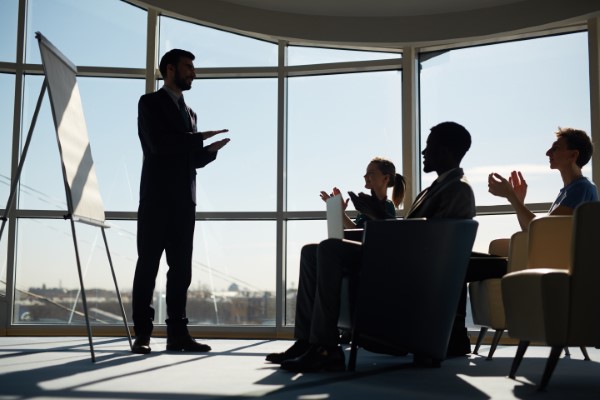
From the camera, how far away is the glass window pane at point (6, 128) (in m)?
6.84

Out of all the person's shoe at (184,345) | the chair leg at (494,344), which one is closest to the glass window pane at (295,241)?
the person's shoe at (184,345)

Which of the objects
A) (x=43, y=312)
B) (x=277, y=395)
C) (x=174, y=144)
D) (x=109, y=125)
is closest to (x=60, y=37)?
(x=109, y=125)

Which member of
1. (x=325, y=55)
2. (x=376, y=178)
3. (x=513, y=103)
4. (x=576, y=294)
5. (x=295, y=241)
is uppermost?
(x=325, y=55)

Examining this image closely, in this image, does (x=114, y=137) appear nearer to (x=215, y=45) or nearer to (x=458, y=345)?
(x=215, y=45)

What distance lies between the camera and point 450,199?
3.29 metres

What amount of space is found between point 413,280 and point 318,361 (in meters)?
0.52

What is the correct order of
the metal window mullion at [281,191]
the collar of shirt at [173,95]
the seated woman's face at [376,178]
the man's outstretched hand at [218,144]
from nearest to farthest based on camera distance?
the man's outstretched hand at [218,144]
the collar of shirt at [173,95]
the seated woman's face at [376,178]
the metal window mullion at [281,191]

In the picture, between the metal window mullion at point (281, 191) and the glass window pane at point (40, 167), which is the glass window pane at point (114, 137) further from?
→ the metal window mullion at point (281, 191)

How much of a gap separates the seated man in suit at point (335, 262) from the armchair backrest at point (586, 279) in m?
0.74

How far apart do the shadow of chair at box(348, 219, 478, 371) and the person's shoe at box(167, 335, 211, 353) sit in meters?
1.64

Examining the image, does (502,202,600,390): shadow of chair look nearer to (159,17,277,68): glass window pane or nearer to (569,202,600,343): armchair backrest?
(569,202,600,343): armchair backrest

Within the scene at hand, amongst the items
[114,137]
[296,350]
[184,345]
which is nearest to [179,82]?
[184,345]

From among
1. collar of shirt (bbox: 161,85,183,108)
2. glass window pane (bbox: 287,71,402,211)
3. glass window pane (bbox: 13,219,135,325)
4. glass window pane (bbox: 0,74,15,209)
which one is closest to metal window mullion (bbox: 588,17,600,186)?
glass window pane (bbox: 287,71,402,211)

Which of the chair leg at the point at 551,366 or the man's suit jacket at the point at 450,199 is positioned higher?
the man's suit jacket at the point at 450,199
